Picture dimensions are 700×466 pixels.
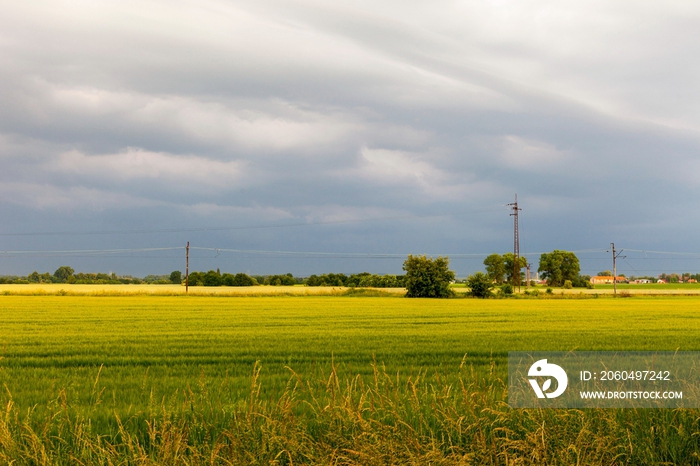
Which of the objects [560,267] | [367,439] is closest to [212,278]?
[560,267]

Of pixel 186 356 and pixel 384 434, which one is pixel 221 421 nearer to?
pixel 384 434

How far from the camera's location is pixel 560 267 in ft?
557

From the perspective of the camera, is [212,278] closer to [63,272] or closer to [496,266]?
[63,272]

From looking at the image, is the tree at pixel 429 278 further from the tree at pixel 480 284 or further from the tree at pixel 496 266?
the tree at pixel 496 266

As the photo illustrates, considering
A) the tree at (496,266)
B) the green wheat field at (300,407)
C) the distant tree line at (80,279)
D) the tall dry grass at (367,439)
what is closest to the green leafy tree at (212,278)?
the distant tree line at (80,279)

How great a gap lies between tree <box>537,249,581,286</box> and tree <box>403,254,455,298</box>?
105985 millimetres

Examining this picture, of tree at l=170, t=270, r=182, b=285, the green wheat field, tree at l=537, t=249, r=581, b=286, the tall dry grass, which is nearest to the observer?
the tall dry grass

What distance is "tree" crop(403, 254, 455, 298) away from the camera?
246 feet

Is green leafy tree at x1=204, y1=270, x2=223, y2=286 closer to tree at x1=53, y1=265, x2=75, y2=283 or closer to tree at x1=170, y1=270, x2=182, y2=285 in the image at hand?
tree at x1=170, y1=270, x2=182, y2=285

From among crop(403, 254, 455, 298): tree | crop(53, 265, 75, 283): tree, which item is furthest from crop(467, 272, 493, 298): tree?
crop(53, 265, 75, 283): tree

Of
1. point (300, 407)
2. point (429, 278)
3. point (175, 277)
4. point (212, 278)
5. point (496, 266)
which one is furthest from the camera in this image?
point (496, 266)

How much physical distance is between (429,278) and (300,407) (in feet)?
226

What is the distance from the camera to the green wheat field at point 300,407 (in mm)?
5301

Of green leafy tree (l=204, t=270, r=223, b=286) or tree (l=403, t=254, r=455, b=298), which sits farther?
green leafy tree (l=204, t=270, r=223, b=286)
